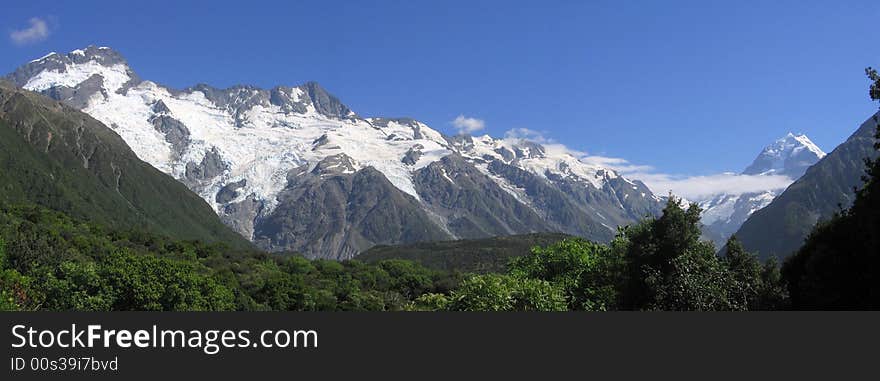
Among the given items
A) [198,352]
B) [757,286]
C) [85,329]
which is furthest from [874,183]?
[85,329]

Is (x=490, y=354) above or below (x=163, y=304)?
below

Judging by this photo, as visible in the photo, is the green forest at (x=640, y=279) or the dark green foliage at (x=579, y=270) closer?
the green forest at (x=640, y=279)

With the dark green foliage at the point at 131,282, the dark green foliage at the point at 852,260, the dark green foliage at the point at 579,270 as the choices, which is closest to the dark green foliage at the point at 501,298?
the dark green foliage at the point at 579,270

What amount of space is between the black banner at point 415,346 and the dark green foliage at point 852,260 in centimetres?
2571

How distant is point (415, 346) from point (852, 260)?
136 ft

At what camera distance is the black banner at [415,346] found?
61.4 ft

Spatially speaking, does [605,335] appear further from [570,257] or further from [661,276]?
[570,257]

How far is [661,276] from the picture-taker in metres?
44.0

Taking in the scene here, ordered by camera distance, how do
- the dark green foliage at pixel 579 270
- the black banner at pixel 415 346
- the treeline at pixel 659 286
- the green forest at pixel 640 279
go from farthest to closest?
the dark green foliage at pixel 579 270
the green forest at pixel 640 279
the treeline at pixel 659 286
the black banner at pixel 415 346

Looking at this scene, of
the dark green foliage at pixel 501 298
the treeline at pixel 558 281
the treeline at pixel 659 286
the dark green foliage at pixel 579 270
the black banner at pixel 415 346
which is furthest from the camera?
the dark green foliage at pixel 579 270

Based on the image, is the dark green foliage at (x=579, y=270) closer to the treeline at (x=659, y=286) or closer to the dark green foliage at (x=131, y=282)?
the treeline at (x=659, y=286)

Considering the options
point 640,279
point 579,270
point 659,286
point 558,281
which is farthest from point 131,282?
point 659,286

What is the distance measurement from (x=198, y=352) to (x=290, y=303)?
133198mm

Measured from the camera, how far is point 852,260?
47375mm
